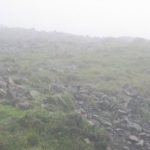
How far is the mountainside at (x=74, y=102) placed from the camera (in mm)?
9711

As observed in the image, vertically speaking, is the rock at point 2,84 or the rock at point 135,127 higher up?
the rock at point 2,84

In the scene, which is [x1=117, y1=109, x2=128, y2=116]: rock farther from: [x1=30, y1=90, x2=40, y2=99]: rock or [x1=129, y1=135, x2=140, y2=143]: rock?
[x1=30, y1=90, x2=40, y2=99]: rock

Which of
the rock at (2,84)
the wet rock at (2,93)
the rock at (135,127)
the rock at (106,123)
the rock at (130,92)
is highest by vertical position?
the rock at (2,84)

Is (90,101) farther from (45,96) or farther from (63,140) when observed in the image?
(63,140)

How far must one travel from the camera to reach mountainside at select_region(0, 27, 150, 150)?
31.9 feet

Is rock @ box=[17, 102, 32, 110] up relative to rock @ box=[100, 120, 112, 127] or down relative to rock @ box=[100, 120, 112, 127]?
up

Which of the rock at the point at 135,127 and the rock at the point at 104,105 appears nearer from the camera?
the rock at the point at 135,127

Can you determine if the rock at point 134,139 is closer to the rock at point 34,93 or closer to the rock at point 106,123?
the rock at point 106,123

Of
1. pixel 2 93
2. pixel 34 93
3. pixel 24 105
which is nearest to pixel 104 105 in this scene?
pixel 34 93

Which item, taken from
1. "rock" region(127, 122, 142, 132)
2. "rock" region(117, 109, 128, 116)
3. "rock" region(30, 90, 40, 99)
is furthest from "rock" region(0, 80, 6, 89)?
"rock" region(127, 122, 142, 132)

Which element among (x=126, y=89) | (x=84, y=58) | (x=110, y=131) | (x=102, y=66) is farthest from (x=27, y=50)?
(x=110, y=131)

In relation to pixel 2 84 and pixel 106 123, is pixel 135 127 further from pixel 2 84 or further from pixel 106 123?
pixel 2 84

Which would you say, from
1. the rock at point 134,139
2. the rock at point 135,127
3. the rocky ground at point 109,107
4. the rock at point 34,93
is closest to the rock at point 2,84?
the rocky ground at point 109,107

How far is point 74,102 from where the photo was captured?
13.2m
